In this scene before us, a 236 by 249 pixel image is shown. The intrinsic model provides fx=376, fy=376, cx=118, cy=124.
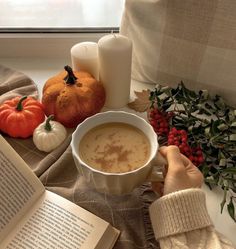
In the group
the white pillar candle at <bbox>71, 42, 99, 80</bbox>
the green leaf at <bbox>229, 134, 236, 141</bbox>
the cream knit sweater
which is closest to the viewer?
the cream knit sweater

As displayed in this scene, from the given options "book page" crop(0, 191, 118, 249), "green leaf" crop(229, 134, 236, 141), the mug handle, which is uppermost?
"green leaf" crop(229, 134, 236, 141)

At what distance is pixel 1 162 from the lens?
59 cm

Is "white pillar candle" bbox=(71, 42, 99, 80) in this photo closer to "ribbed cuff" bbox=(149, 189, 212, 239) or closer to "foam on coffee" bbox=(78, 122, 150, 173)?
"foam on coffee" bbox=(78, 122, 150, 173)

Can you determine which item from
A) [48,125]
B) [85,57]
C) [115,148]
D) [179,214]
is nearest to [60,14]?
→ [85,57]

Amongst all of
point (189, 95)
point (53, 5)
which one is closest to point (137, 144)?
point (189, 95)

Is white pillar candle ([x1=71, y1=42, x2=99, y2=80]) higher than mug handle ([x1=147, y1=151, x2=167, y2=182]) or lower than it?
higher

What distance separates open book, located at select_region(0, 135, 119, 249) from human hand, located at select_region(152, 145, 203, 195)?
0.11m

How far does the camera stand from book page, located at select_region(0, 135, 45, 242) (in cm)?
58

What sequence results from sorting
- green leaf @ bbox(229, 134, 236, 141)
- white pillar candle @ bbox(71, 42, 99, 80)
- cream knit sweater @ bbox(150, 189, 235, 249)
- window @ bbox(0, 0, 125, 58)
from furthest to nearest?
window @ bbox(0, 0, 125, 58) → white pillar candle @ bbox(71, 42, 99, 80) → green leaf @ bbox(229, 134, 236, 141) → cream knit sweater @ bbox(150, 189, 235, 249)

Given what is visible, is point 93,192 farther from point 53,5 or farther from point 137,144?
point 53,5

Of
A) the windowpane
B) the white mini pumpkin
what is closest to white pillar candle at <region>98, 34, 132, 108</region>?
the white mini pumpkin

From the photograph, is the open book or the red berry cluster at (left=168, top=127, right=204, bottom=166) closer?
the open book

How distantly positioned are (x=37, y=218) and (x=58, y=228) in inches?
1.6

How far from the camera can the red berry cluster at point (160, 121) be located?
2.36 ft
